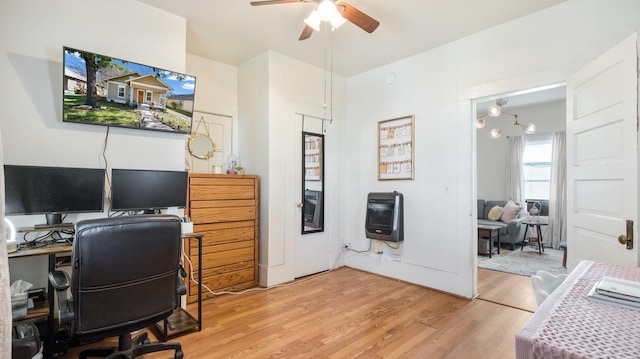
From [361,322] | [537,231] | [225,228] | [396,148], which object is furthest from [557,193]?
[225,228]

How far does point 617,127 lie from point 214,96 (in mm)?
3864

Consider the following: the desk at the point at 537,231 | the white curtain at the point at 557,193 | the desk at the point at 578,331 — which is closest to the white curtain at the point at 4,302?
the desk at the point at 578,331

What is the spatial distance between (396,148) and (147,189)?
2.86 metres

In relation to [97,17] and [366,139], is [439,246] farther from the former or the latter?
[97,17]

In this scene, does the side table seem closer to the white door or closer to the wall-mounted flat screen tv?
the white door

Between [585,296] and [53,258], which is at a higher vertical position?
[585,296]

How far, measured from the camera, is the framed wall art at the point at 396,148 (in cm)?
383

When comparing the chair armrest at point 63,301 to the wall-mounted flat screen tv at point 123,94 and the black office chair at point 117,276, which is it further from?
the wall-mounted flat screen tv at point 123,94

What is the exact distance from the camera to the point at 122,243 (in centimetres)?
156

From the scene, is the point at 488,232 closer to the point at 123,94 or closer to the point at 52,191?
the point at 123,94

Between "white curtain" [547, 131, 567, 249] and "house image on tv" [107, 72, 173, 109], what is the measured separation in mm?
6710

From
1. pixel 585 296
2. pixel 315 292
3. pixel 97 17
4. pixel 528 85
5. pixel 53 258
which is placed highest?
pixel 97 17

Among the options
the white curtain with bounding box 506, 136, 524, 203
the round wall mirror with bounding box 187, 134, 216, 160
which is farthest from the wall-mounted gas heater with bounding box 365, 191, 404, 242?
the white curtain with bounding box 506, 136, 524, 203

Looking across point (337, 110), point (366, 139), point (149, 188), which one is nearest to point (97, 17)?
point (149, 188)
